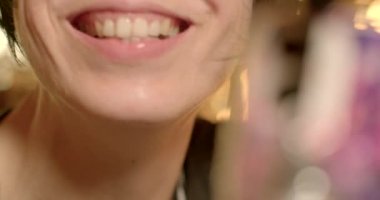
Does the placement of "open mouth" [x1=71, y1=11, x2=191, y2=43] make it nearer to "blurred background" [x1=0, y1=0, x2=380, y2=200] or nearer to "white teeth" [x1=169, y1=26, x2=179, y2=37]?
"white teeth" [x1=169, y1=26, x2=179, y2=37]

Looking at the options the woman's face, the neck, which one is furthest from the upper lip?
the neck

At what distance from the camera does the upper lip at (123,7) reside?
54cm

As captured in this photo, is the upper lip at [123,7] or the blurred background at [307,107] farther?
the blurred background at [307,107]

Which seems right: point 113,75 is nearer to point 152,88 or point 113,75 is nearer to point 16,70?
point 152,88

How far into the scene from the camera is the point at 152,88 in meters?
0.54

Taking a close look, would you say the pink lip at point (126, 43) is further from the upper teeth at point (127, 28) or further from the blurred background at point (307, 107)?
the blurred background at point (307, 107)

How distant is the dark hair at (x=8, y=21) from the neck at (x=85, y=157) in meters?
0.06

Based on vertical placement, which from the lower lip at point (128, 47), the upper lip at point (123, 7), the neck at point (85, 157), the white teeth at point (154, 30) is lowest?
the neck at point (85, 157)

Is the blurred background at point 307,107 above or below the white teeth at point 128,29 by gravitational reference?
below

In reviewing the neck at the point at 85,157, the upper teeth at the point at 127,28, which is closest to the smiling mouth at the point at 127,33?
the upper teeth at the point at 127,28

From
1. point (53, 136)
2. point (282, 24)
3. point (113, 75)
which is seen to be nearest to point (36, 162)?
point (53, 136)

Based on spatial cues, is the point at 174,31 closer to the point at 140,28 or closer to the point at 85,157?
the point at 140,28

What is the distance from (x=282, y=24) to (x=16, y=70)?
335 mm

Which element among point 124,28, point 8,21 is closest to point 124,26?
point 124,28
